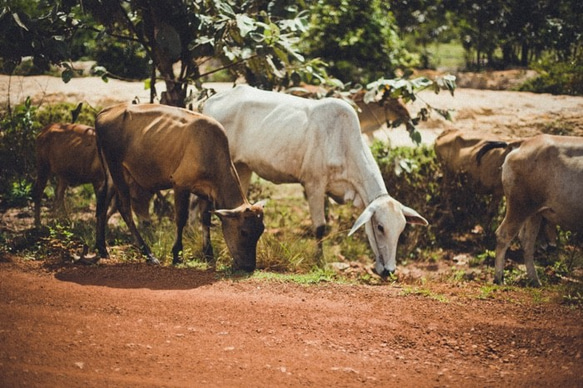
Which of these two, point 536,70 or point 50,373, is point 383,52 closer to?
point 536,70

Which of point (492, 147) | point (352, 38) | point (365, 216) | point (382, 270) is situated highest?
point (352, 38)

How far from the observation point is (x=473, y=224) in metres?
10.0

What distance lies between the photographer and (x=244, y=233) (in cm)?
740

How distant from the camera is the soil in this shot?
189 inches

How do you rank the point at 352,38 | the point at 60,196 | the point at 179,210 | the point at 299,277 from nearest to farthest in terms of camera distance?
the point at 299,277 < the point at 179,210 < the point at 60,196 < the point at 352,38

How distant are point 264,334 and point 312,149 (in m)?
3.55

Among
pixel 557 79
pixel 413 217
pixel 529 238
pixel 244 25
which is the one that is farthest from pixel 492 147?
pixel 557 79

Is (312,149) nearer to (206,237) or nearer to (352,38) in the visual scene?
(206,237)

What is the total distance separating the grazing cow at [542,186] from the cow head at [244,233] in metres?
3.06

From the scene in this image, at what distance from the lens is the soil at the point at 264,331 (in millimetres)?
4793

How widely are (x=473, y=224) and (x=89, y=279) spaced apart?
19.4 ft

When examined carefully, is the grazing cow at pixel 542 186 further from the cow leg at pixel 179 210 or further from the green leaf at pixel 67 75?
the green leaf at pixel 67 75

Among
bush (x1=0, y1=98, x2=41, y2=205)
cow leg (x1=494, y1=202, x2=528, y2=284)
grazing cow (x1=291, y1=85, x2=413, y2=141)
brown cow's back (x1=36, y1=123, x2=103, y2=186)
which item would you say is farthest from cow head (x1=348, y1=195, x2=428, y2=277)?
bush (x1=0, y1=98, x2=41, y2=205)

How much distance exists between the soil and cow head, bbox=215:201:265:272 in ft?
1.03
